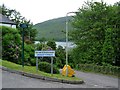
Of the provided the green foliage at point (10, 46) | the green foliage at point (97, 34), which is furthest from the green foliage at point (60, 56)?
the green foliage at point (10, 46)

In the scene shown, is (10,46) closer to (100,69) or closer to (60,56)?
(100,69)

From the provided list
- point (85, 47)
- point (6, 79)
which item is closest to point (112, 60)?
point (85, 47)

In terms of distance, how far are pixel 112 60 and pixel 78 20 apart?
8157 millimetres

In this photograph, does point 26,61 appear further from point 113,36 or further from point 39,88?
point 39,88

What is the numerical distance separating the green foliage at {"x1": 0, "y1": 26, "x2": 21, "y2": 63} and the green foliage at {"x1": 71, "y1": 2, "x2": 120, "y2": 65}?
1121 centimetres

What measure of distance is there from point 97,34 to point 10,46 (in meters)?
13.4

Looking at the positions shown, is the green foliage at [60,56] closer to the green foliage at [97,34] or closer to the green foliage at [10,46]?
the green foliage at [97,34]

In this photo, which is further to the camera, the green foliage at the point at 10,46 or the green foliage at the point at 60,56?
the green foliage at the point at 60,56

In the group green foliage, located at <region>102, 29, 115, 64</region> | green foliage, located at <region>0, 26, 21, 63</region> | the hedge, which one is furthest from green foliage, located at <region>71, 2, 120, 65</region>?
green foliage, located at <region>0, 26, 21, 63</region>

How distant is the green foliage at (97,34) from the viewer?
→ 34375 mm

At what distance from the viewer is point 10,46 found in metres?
26.9

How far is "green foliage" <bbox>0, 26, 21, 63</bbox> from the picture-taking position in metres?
26.5

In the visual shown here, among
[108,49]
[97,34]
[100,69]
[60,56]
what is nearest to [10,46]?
[108,49]

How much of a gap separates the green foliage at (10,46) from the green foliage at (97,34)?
11207mm
